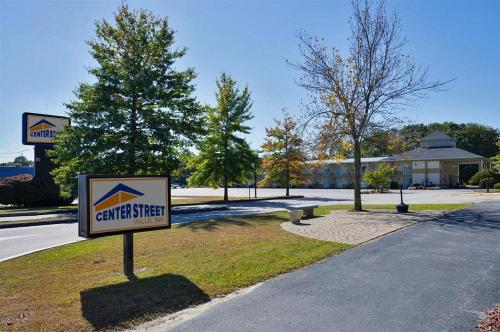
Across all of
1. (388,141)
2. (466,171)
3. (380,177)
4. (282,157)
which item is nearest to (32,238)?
(388,141)

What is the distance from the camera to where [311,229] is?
12.8 meters

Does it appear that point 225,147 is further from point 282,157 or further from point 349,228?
point 349,228

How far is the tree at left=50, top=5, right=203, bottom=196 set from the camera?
21.3m

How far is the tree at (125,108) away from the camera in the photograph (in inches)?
838

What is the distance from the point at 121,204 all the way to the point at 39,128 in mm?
23056

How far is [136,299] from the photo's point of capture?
5820 mm

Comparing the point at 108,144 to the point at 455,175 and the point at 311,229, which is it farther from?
the point at 455,175

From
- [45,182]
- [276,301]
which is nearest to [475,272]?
[276,301]

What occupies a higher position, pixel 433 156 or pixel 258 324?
pixel 433 156

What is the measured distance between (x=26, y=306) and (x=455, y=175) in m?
62.5

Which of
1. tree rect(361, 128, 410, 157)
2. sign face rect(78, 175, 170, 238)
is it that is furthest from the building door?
sign face rect(78, 175, 170, 238)

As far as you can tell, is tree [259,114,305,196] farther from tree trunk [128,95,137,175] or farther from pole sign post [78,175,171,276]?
pole sign post [78,175,171,276]

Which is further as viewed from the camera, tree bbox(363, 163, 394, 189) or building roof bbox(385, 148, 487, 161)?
building roof bbox(385, 148, 487, 161)

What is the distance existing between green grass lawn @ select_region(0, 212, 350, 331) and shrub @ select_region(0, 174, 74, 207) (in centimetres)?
1620
